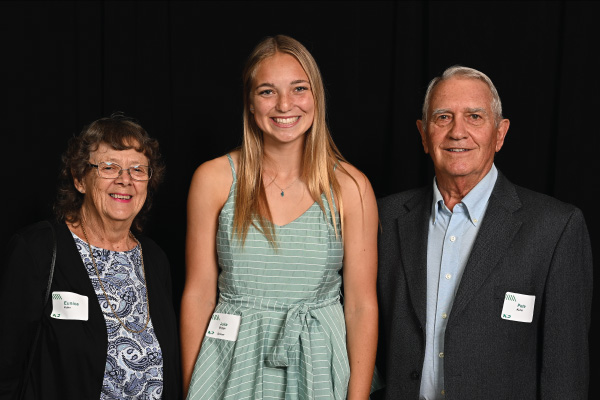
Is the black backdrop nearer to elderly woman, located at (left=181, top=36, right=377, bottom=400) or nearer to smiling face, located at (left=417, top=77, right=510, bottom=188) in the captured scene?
smiling face, located at (left=417, top=77, right=510, bottom=188)

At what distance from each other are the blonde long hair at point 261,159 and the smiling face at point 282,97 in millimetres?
28

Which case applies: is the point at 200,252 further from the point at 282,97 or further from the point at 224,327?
the point at 282,97

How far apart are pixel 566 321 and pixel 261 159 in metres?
1.25

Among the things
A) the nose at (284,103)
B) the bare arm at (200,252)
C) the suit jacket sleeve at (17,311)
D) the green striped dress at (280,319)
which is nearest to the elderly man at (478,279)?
the green striped dress at (280,319)

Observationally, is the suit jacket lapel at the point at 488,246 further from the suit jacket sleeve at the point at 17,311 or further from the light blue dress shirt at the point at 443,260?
the suit jacket sleeve at the point at 17,311

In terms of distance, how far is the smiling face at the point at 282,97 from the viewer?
261 centimetres

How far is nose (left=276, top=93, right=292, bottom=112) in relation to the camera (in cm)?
257

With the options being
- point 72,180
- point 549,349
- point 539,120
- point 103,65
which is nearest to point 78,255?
point 72,180

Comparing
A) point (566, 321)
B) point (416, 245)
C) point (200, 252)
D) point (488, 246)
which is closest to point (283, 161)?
point (200, 252)

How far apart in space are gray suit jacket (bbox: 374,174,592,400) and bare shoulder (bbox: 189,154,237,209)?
83cm

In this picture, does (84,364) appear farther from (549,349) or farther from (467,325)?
(549,349)

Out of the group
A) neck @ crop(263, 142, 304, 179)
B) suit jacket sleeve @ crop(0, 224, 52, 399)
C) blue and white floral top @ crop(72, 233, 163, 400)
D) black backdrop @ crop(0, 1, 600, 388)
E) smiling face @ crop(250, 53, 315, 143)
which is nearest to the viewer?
suit jacket sleeve @ crop(0, 224, 52, 399)

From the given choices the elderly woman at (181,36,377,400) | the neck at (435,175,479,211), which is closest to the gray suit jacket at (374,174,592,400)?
the neck at (435,175,479,211)

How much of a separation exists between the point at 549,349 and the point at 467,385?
12.0 inches
